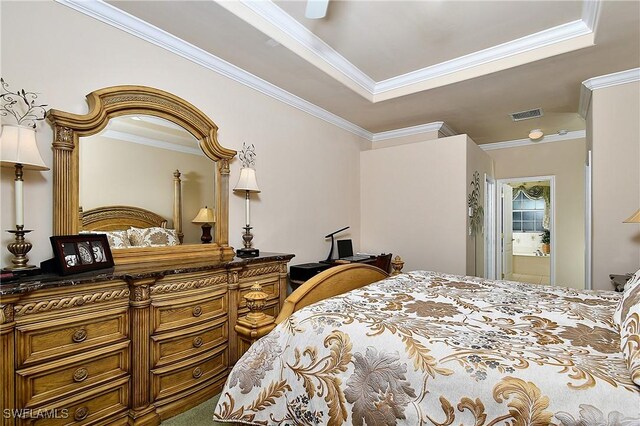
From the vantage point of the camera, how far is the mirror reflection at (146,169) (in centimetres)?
204

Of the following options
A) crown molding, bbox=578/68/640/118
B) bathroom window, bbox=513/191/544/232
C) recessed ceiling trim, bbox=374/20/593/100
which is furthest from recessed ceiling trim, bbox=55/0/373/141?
bathroom window, bbox=513/191/544/232

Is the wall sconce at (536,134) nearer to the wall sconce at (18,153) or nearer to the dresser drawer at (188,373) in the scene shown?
the dresser drawer at (188,373)

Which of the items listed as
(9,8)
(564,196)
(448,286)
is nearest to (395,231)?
(448,286)

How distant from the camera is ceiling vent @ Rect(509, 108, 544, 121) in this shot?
3.98 meters

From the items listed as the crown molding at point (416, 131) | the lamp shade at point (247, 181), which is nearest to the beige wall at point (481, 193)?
the crown molding at point (416, 131)

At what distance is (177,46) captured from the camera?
7.97ft

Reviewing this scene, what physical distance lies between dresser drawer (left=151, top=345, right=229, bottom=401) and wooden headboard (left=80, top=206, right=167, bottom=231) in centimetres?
94

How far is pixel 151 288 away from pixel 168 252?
0.49 m

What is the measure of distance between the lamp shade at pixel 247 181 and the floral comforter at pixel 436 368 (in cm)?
158

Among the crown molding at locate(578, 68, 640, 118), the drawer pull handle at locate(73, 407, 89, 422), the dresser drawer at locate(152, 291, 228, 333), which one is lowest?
the drawer pull handle at locate(73, 407, 89, 422)

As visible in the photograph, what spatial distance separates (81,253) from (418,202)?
3639 millimetres

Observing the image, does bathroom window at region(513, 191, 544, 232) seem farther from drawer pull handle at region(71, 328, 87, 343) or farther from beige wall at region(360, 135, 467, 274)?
drawer pull handle at region(71, 328, 87, 343)

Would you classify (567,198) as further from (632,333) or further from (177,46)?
(177,46)

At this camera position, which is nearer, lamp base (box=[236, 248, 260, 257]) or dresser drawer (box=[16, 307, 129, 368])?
dresser drawer (box=[16, 307, 129, 368])
